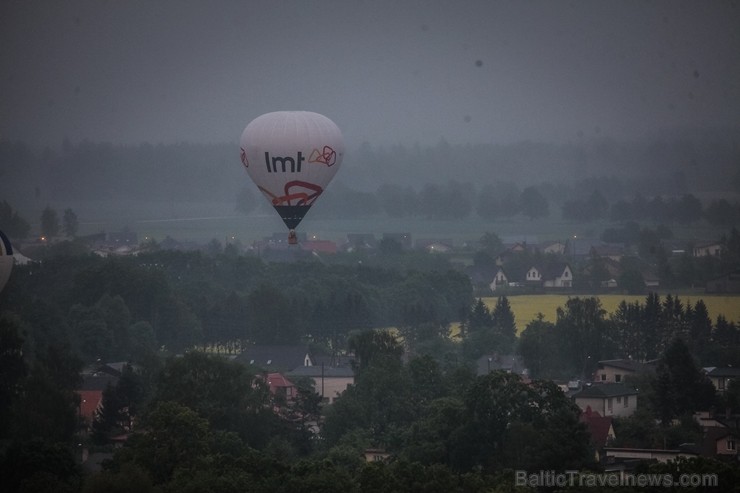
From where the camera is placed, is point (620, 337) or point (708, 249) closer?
point (620, 337)

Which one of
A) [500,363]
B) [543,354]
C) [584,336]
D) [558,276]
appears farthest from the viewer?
[558,276]

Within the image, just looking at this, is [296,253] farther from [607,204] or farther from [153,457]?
[153,457]

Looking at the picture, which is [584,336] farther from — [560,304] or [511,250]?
[511,250]

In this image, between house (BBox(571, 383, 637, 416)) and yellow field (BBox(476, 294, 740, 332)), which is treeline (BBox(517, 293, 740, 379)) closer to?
yellow field (BBox(476, 294, 740, 332))

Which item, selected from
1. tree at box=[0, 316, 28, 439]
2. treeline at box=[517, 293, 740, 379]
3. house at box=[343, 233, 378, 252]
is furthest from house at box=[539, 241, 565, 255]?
tree at box=[0, 316, 28, 439]

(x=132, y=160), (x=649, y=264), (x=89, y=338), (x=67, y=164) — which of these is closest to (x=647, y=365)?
(x=89, y=338)

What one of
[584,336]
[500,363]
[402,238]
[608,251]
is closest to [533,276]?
[608,251]
